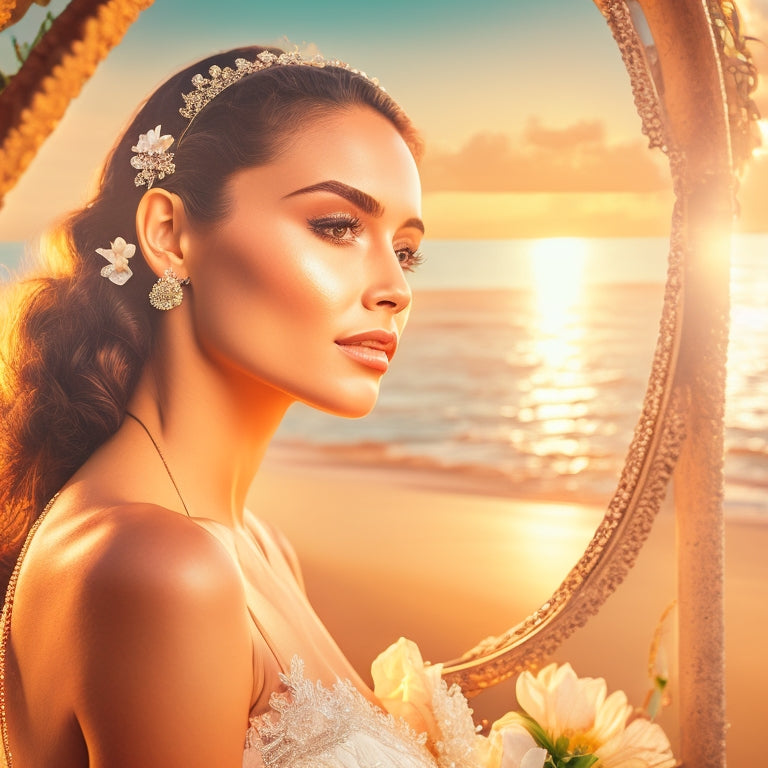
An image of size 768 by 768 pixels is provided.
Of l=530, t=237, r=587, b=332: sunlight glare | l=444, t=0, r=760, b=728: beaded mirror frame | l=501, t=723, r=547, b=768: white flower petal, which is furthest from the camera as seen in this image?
l=530, t=237, r=587, b=332: sunlight glare

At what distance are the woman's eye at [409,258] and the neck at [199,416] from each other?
250mm

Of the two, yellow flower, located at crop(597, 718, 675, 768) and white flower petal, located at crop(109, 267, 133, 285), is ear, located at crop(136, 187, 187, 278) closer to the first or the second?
white flower petal, located at crop(109, 267, 133, 285)

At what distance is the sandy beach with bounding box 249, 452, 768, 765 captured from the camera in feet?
4.05

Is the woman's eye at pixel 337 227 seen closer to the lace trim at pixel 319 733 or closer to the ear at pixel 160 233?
the ear at pixel 160 233

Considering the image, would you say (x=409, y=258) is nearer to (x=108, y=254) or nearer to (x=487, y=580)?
(x=108, y=254)

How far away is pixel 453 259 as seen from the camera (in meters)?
2.04

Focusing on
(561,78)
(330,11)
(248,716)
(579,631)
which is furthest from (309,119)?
(561,78)

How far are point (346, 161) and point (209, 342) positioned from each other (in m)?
0.26

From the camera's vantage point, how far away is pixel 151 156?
3.29ft

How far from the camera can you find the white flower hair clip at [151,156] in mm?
999

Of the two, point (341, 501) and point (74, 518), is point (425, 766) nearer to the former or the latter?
point (74, 518)

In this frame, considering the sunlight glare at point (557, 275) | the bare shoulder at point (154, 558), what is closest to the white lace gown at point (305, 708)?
the bare shoulder at point (154, 558)

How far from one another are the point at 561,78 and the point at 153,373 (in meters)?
1.24

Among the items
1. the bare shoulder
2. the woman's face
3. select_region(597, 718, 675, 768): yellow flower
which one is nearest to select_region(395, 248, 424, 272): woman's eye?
the woman's face
